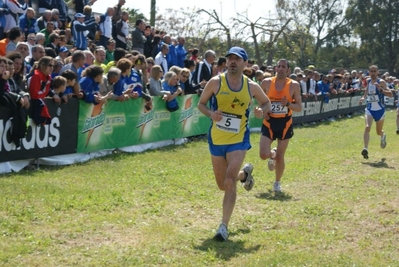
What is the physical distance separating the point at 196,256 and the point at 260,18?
2948cm

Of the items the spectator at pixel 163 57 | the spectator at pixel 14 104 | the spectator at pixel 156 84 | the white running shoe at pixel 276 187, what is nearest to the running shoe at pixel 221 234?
the white running shoe at pixel 276 187

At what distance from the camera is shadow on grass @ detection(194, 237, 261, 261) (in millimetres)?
7148

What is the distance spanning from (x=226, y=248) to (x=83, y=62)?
6566 millimetres

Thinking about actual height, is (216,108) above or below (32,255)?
above

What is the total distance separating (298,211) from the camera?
9.47 metres

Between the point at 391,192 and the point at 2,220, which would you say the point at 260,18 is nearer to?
the point at 391,192

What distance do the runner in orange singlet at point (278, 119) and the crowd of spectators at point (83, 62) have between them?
362cm

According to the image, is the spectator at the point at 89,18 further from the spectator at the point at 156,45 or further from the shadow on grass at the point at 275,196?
the shadow on grass at the point at 275,196

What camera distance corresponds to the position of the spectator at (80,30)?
1617cm

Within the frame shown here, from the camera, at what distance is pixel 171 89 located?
16.5 meters

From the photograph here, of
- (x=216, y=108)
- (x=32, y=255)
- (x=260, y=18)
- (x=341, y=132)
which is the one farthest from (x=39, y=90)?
(x=260, y=18)

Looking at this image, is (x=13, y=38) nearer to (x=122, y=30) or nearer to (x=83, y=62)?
(x=83, y=62)

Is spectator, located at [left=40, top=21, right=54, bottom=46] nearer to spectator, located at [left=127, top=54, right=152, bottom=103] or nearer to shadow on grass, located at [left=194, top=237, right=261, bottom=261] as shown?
spectator, located at [left=127, top=54, right=152, bottom=103]

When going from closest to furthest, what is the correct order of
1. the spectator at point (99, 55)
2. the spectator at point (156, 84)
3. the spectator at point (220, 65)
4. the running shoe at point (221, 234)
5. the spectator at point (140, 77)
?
the running shoe at point (221, 234), the spectator at point (99, 55), the spectator at point (140, 77), the spectator at point (156, 84), the spectator at point (220, 65)
